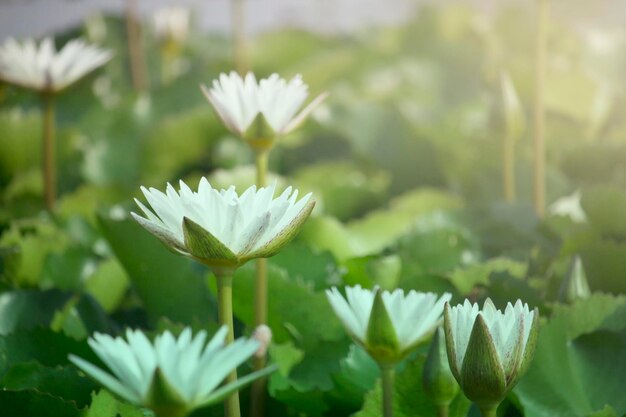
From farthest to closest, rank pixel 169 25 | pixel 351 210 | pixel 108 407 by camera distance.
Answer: pixel 169 25 → pixel 351 210 → pixel 108 407

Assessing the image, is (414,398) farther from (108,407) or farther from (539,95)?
(539,95)

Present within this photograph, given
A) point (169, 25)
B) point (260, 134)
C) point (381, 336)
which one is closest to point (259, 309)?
point (260, 134)

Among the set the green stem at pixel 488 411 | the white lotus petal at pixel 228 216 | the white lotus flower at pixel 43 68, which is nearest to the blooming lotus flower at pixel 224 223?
the white lotus petal at pixel 228 216

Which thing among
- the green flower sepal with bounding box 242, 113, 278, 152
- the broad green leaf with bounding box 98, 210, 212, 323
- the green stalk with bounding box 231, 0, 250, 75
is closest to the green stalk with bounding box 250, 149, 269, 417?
the green flower sepal with bounding box 242, 113, 278, 152

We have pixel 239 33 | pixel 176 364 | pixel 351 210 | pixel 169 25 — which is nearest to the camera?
pixel 176 364

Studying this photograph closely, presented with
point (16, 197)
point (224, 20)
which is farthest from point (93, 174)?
point (224, 20)

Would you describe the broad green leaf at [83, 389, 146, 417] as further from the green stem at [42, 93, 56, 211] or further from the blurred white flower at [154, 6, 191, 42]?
the blurred white flower at [154, 6, 191, 42]
